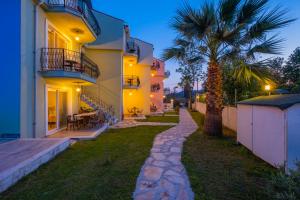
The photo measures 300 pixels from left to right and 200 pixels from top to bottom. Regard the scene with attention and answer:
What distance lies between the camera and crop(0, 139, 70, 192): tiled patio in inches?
151

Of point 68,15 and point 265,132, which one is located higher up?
point 68,15

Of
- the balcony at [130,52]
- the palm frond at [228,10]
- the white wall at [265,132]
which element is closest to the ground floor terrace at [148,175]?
the white wall at [265,132]

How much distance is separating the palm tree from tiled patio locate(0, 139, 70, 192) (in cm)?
629

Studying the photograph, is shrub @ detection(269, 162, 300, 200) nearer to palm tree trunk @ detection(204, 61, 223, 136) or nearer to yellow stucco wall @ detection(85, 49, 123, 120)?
palm tree trunk @ detection(204, 61, 223, 136)

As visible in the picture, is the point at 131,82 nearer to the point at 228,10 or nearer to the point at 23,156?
the point at 228,10

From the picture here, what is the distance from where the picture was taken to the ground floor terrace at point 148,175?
3547 mm

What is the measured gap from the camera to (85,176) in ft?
14.3

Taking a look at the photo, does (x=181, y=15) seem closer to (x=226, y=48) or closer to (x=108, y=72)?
(x=226, y=48)

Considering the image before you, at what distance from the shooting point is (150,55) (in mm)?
23516

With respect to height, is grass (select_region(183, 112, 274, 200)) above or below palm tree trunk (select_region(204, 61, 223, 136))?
below

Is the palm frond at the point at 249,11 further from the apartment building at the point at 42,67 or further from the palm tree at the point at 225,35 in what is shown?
the apartment building at the point at 42,67

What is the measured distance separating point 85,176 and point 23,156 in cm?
185

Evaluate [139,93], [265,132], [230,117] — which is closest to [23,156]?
[265,132]

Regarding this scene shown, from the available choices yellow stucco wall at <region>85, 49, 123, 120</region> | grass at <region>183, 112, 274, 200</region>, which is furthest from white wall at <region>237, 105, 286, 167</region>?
yellow stucco wall at <region>85, 49, 123, 120</region>
